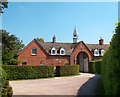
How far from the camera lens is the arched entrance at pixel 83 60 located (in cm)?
3699

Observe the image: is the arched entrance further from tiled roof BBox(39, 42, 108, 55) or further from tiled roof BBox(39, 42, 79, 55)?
tiled roof BBox(39, 42, 79, 55)

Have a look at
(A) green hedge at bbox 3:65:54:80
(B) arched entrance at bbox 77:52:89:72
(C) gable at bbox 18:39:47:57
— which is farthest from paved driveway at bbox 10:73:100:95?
(B) arched entrance at bbox 77:52:89:72

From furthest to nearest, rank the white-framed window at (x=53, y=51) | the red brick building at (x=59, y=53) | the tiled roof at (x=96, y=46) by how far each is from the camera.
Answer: the tiled roof at (x=96, y=46) → the white-framed window at (x=53, y=51) → the red brick building at (x=59, y=53)

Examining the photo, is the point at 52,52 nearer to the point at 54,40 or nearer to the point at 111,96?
the point at 54,40

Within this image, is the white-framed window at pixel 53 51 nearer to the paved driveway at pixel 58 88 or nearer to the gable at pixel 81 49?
the gable at pixel 81 49

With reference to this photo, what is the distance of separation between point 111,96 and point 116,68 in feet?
3.52

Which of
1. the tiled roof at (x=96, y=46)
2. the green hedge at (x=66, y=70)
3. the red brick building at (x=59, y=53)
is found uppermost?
the tiled roof at (x=96, y=46)

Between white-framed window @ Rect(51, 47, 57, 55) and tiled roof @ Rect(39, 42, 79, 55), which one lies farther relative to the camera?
tiled roof @ Rect(39, 42, 79, 55)

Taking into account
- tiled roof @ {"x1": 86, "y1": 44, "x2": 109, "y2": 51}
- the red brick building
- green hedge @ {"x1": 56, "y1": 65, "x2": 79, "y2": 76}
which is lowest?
green hedge @ {"x1": 56, "y1": 65, "x2": 79, "y2": 76}

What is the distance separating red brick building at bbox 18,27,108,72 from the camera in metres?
33.2

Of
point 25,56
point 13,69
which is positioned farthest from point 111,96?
point 25,56

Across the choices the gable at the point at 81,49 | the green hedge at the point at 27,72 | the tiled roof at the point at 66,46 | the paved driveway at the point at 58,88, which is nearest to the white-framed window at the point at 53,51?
the tiled roof at the point at 66,46

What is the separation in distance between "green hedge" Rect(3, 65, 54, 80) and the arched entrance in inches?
664

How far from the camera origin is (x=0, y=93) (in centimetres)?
743
